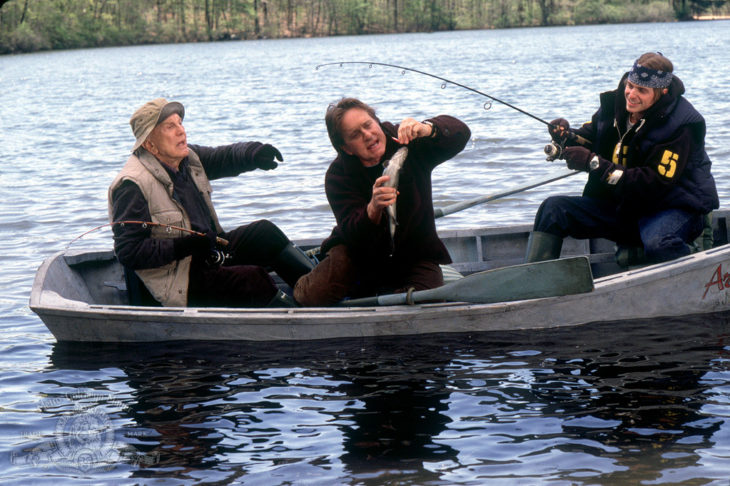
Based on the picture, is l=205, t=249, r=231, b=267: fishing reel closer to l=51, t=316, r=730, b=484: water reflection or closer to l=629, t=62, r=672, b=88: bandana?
l=51, t=316, r=730, b=484: water reflection

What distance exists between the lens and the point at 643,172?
5.68 metres

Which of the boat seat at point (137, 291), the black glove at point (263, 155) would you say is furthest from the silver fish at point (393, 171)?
the boat seat at point (137, 291)

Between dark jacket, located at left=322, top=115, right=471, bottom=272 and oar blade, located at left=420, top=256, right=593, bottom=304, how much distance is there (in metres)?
0.27

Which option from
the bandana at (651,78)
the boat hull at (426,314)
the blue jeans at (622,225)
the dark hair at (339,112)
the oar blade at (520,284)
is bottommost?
the boat hull at (426,314)

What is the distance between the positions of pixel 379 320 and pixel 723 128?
13921 millimetres

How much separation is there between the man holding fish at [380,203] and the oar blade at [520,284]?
151mm

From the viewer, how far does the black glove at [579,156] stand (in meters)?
5.78

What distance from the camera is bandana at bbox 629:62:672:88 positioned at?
5.63 metres

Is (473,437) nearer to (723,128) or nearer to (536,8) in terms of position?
(723,128)

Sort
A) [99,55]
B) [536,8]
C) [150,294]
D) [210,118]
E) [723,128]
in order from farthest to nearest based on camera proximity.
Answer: [536,8]
[99,55]
[210,118]
[723,128]
[150,294]

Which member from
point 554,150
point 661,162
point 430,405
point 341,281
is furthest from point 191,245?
point 661,162

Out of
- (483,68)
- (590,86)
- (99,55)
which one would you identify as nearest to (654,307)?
(590,86)

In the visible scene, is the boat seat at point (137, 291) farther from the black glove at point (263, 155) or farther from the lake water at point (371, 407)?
the black glove at point (263, 155)

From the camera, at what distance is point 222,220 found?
11992 mm
